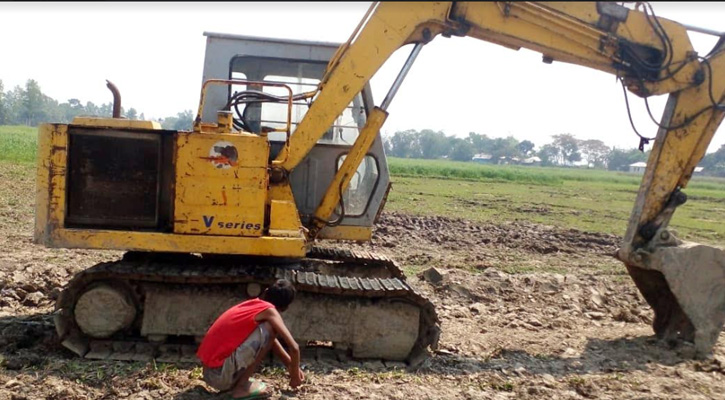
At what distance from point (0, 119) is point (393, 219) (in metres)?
98.3

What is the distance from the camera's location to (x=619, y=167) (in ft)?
432

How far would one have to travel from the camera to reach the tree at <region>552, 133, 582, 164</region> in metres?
149

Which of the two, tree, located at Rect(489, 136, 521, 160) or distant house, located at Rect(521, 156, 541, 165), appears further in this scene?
tree, located at Rect(489, 136, 521, 160)

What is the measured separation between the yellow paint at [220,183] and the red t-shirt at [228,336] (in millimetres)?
993

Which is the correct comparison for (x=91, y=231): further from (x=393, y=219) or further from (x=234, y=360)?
(x=393, y=219)

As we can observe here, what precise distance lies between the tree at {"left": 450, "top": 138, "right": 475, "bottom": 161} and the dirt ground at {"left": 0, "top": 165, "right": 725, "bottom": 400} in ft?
452

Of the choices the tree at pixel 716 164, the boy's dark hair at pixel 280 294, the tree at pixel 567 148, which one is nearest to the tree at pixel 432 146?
the tree at pixel 567 148

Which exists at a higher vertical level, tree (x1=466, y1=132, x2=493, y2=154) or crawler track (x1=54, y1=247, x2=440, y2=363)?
tree (x1=466, y1=132, x2=493, y2=154)

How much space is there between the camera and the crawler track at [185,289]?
5945mm

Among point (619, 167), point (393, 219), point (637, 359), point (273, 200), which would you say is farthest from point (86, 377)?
point (619, 167)

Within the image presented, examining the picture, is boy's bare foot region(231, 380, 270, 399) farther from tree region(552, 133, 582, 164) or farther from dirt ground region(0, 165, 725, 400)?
tree region(552, 133, 582, 164)

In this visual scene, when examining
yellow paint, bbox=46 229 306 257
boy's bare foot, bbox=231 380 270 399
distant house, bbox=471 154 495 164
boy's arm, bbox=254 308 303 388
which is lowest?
boy's bare foot, bbox=231 380 270 399

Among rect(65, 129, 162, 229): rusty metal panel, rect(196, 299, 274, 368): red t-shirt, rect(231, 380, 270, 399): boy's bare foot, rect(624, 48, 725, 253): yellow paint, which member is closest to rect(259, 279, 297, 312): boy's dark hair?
rect(196, 299, 274, 368): red t-shirt

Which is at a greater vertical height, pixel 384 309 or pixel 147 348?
pixel 384 309
